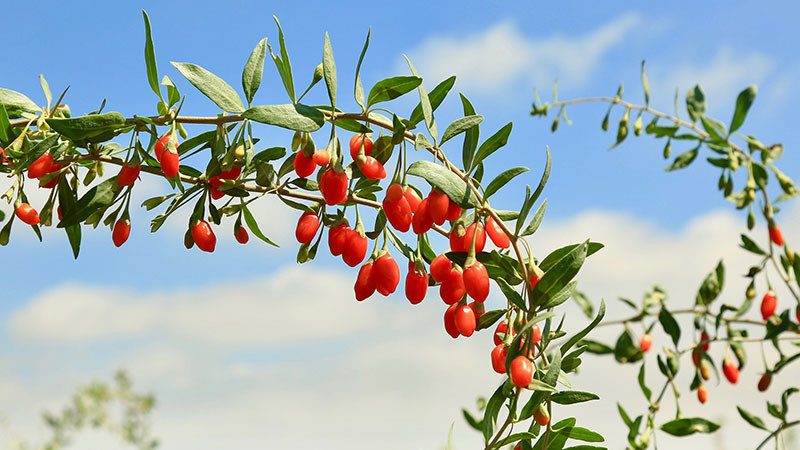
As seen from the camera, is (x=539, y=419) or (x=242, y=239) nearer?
(x=539, y=419)

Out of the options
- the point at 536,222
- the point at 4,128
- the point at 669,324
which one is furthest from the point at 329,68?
the point at 669,324

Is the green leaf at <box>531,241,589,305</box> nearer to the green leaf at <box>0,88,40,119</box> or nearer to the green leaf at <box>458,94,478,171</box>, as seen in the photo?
the green leaf at <box>458,94,478,171</box>

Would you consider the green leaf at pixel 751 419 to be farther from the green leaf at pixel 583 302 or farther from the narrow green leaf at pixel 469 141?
the narrow green leaf at pixel 469 141

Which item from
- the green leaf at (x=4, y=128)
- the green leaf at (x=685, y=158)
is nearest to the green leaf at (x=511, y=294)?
the green leaf at (x=4, y=128)

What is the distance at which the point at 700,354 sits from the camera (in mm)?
2600

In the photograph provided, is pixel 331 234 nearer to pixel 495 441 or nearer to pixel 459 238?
pixel 459 238

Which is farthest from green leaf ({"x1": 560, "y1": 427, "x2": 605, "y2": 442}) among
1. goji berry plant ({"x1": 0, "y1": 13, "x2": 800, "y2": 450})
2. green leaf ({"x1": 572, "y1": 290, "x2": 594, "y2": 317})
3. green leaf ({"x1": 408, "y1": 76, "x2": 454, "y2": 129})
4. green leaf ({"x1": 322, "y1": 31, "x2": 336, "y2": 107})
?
green leaf ({"x1": 572, "y1": 290, "x2": 594, "y2": 317})

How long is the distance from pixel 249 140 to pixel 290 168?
0.34 feet

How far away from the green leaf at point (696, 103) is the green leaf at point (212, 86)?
2305 mm

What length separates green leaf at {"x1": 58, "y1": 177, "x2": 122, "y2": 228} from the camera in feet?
4.58

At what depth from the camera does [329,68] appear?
3.78 ft

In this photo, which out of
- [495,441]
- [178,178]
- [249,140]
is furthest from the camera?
[178,178]

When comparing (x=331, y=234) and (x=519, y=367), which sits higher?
(x=331, y=234)

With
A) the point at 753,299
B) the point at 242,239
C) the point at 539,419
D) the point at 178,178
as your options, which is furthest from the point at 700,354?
the point at 178,178
